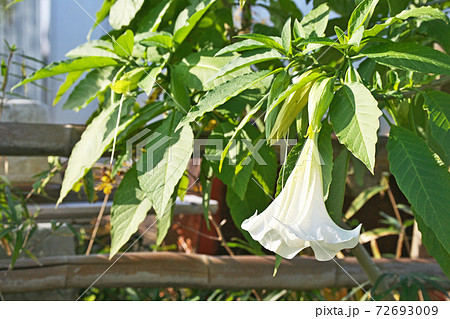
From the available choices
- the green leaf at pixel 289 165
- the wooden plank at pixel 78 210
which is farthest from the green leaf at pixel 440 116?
the wooden plank at pixel 78 210

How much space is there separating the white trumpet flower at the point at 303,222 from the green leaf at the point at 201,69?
0.54 feet

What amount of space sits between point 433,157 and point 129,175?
15.0 inches

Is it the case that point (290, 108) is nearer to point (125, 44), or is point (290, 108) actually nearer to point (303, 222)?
point (303, 222)

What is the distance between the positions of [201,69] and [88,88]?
222 millimetres

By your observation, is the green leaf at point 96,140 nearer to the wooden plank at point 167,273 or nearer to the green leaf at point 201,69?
the green leaf at point 201,69

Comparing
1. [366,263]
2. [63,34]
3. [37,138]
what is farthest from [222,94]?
[63,34]

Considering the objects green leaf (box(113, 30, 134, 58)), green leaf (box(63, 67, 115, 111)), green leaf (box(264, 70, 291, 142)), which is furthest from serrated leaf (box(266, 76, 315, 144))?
green leaf (box(63, 67, 115, 111))

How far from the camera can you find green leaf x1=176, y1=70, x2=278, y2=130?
40 cm

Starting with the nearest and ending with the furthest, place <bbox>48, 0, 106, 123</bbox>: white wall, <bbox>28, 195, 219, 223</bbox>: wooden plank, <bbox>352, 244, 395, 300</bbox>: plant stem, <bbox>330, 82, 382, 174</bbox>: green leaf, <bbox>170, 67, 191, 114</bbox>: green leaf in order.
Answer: <bbox>330, 82, 382, 174</bbox>: green leaf
<bbox>170, 67, 191, 114</bbox>: green leaf
<bbox>352, 244, 395, 300</bbox>: plant stem
<bbox>28, 195, 219, 223</bbox>: wooden plank
<bbox>48, 0, 106, 123</bbox>: white wall

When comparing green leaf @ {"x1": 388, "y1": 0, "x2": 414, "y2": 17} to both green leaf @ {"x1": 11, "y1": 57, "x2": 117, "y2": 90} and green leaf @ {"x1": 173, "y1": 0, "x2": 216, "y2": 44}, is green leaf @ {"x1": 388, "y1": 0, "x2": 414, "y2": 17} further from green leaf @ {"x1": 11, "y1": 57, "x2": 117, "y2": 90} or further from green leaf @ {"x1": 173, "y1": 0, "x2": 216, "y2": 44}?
green leaf @ {"x1": 11, "y1": 57, "x2": 117, "y2": 90}

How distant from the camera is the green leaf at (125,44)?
0.55 m

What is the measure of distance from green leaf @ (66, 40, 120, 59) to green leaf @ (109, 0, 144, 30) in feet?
0.14

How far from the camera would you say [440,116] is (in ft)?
1.56
